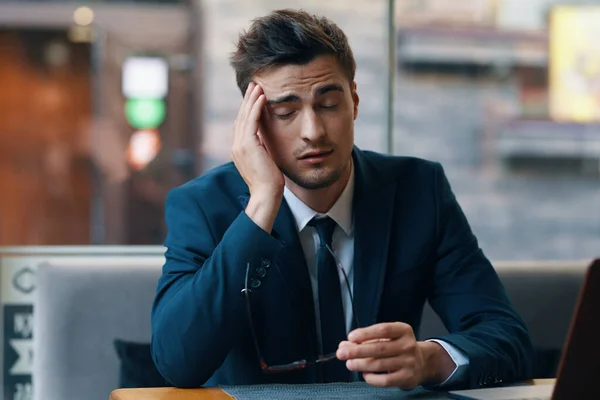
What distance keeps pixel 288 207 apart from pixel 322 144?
172 mm

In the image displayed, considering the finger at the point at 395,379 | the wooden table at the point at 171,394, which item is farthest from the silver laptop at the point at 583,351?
the wooden table at the point at 171,394

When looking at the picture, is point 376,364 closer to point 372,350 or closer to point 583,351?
point 372,350

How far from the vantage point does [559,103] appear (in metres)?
8.42

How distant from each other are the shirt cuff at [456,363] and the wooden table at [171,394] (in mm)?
374

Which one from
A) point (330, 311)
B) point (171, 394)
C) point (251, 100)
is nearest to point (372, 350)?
point (171, 394)

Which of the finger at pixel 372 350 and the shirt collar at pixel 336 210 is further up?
the shirt collar at pixel 336 210

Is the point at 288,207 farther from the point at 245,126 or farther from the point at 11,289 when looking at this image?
the point at 11,289

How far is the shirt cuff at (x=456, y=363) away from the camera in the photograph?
1.51m

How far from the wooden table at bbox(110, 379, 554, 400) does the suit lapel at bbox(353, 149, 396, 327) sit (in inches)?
18.5

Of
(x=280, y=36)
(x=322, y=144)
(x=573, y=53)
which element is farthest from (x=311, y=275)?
(x=573, y=53)

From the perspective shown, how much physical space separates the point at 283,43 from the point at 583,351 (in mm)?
940

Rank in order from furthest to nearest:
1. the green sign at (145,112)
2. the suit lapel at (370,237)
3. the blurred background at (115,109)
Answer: the green sign at (145,112) < the blurred background at (115,109) < the suit lapel at (370,237)

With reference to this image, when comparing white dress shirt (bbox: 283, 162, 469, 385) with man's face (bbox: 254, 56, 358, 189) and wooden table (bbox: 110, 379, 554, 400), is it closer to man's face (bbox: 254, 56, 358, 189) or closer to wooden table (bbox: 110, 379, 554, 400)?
man's face (bbox: 254, 56, 358, 189)

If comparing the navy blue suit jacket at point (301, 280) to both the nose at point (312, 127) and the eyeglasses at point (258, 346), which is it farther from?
the nose at point (312, 127)
